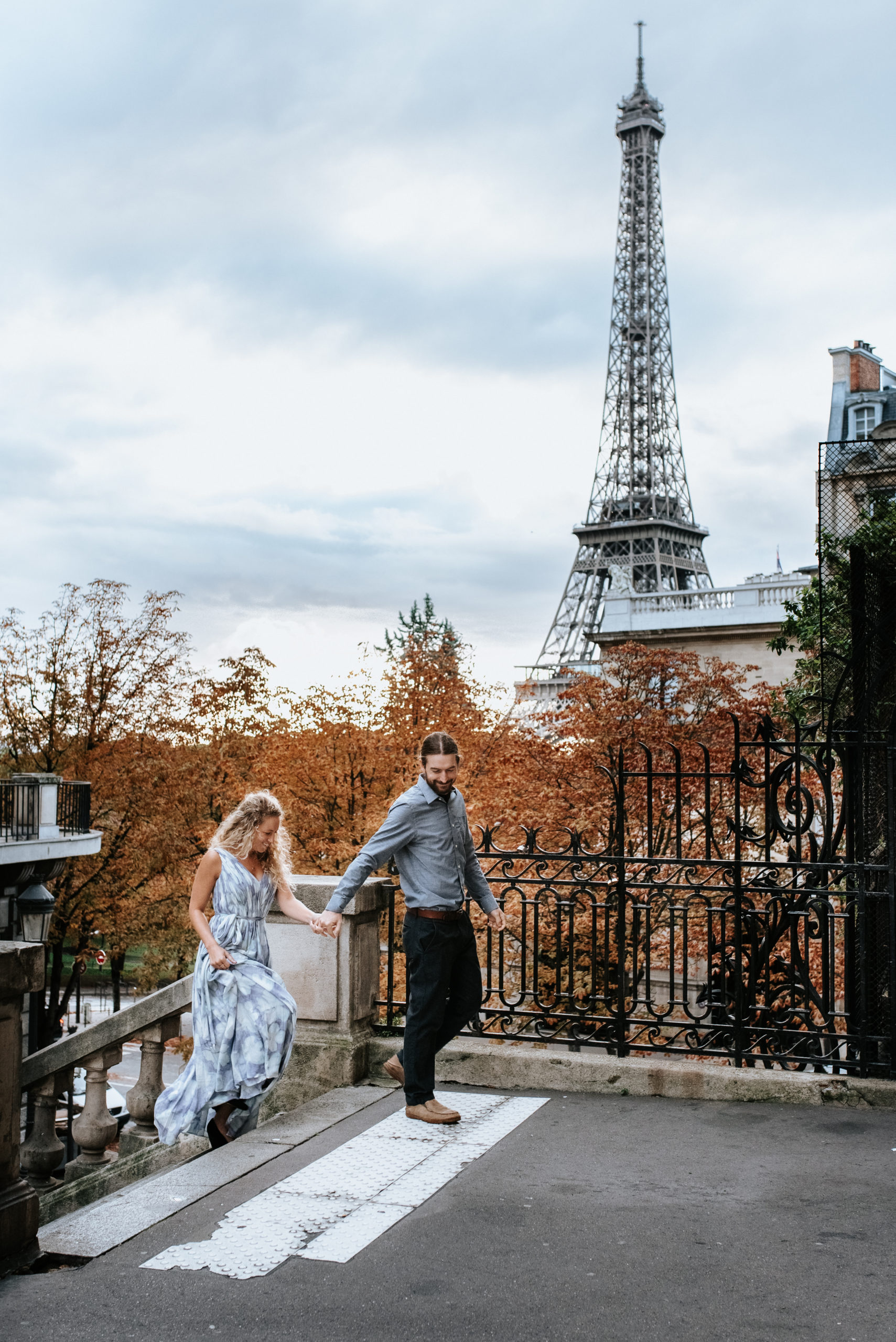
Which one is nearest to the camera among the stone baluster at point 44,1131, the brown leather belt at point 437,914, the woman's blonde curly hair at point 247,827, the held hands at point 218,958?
the brown leather belt at point 437,914

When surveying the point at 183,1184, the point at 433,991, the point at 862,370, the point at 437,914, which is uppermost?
the point at 862,370

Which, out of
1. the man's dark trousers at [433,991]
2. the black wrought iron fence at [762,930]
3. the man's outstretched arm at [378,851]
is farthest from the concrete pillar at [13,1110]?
the black wrought iron fence at [762,930]

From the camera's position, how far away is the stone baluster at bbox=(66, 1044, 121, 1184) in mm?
6902

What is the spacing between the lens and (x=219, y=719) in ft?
98.3

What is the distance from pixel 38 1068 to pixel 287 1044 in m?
1.89

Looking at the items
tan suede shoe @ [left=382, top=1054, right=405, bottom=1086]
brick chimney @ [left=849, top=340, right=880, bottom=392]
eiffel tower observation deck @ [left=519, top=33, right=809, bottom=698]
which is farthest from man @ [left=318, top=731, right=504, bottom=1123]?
eiffel tower observation deck @ [left=519, top=33, right=809, bottom=698]

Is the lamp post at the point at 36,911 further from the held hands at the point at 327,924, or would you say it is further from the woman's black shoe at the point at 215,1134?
the held hands at the point at 327,924

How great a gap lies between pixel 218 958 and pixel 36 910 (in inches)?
397

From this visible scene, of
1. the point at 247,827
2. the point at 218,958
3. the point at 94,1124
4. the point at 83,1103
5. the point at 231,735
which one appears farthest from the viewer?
the point at 231,735

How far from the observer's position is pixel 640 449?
68.6 meters

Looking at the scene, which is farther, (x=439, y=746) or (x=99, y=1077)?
(x=99, y=1077)

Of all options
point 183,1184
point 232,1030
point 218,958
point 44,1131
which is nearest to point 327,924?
point 218,958

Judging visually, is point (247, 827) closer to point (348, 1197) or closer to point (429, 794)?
point (429, 794)

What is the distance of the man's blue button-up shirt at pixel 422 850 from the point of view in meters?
5.73
